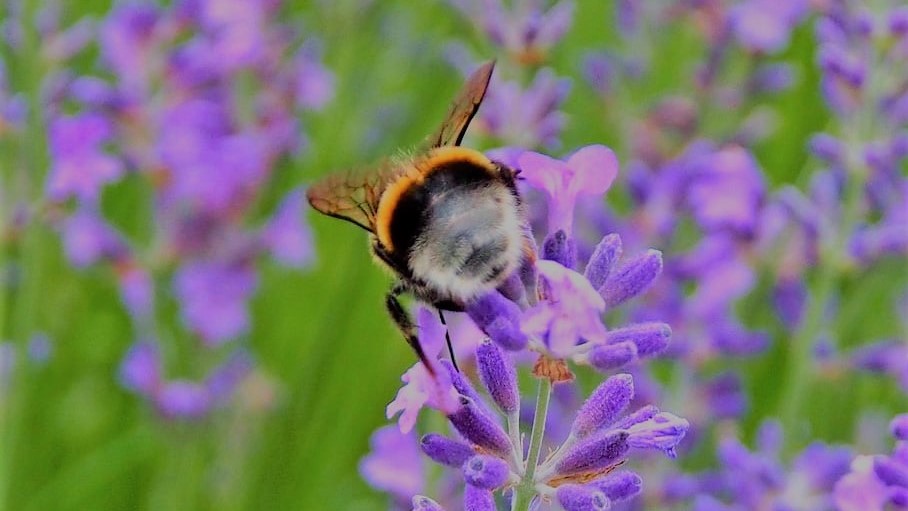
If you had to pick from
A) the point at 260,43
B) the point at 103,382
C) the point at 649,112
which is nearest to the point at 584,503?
the point at 649,112

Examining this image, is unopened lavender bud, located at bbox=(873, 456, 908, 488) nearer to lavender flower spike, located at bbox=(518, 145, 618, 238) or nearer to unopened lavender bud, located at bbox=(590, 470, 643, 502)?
unopened lavender bud, located at bbox=(590, 470, 643, 502)

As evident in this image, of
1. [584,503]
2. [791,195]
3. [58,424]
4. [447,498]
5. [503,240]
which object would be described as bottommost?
[584,503]

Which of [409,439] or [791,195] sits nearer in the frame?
[409,439]

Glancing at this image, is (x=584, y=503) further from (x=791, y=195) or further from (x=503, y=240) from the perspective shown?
(x=791, y=195)

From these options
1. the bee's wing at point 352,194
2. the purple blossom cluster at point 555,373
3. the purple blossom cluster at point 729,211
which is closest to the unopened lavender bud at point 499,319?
the purple blossom cluster at point 555,373

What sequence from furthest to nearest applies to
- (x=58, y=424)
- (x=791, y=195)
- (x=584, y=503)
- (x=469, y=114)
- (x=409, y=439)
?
(x=58, y=424), (x=791, y=195), (x=409, y=439), (x=469, y=114), (x=584, y=503)

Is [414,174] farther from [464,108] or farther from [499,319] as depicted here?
[499,319]

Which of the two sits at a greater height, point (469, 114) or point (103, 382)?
point (103, 382)

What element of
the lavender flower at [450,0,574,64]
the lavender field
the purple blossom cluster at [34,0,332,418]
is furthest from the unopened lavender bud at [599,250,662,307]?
the purple blossom cluster at [34,0,332,418]
